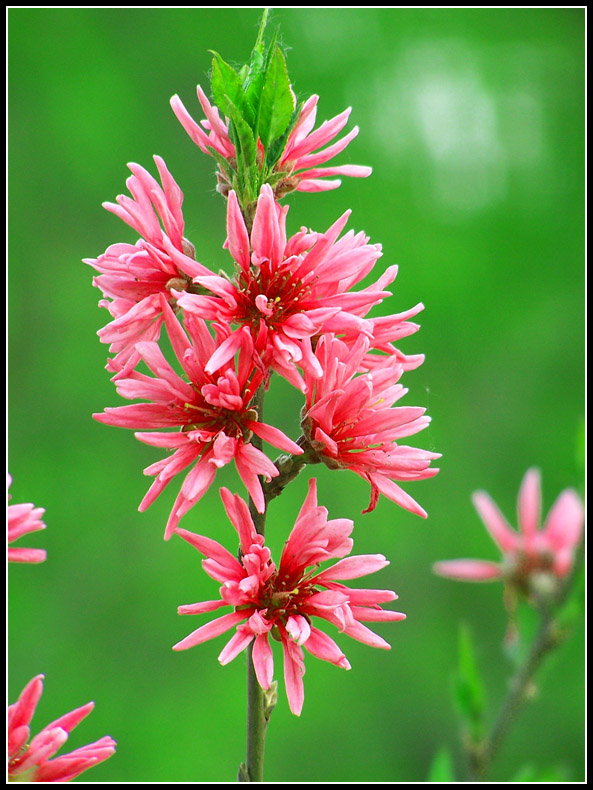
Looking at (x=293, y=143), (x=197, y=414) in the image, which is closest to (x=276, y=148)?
(x=293, y=143)

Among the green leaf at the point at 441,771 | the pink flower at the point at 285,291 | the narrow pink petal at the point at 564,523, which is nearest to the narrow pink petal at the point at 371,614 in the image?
the pink flower at the point at 285,291

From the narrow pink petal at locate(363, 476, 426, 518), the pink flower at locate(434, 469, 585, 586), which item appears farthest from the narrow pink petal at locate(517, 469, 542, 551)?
the narrow pink petal at locate(363, 476, 426, 518)

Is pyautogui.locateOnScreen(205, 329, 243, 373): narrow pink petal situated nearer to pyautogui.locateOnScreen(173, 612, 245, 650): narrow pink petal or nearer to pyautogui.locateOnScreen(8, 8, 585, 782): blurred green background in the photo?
pyautogui.locateOnScreen(173, 612, 245, 650): narrow pink petal

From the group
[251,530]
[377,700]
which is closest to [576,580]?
[251,530]

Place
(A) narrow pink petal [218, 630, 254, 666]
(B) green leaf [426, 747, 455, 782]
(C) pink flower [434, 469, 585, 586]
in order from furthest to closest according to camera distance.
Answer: (C) pink flower [434, 469, 585, 586] → (B) green leaf [426, 747, 455, 782] → (A) narrow pink petal [218, 630, 254, 666]

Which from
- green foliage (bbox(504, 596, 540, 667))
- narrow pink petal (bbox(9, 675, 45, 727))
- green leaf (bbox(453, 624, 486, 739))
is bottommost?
green leaf (bbox(453, 624, 486, 739))

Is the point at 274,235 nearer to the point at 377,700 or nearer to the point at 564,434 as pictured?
the point at 377,700
